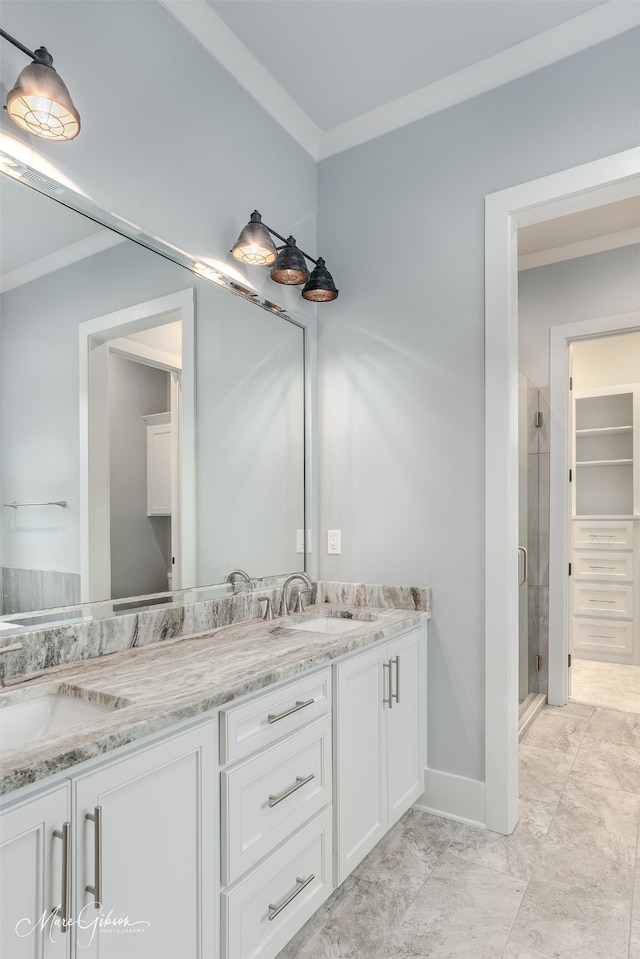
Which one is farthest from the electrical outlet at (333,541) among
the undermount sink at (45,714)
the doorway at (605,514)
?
the doorway at (605,514)

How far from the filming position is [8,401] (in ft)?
4.61

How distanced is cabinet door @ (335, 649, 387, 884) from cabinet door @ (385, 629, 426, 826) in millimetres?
72

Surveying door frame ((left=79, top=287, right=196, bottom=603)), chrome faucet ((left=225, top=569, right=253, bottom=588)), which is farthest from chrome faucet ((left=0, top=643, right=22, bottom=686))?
chrome faucet ((left=225, top=569, right=253, bottom=588))

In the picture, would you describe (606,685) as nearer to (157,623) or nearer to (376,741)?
(376,741)

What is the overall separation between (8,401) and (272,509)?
3.96ft

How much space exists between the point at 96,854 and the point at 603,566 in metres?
4.32

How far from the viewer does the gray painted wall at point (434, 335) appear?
2105 mm

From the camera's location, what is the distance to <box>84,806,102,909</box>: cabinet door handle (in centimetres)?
99

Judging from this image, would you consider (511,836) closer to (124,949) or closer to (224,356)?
Result: (124,949)

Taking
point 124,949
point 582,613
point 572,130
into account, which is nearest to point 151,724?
point 124,949

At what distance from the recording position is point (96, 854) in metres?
0.99

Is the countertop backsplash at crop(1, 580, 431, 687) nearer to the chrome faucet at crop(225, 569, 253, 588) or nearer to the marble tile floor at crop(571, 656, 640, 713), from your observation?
the chrome faucet at crop(225, 569, 253, 588)

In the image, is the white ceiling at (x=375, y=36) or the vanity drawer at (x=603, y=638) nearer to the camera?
the white ceiling at (x=375, y=36)

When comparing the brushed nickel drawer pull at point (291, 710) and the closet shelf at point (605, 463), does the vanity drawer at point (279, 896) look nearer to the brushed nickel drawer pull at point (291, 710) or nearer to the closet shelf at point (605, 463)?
the brushed nickel drawer pull at point (291, 710)
